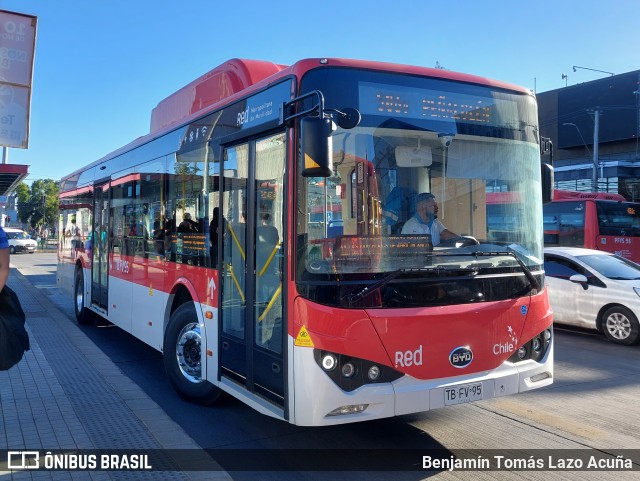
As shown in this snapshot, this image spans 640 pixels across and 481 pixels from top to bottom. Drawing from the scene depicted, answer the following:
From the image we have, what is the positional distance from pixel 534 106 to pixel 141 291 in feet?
18.1

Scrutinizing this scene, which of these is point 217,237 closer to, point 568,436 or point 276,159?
point 276,159

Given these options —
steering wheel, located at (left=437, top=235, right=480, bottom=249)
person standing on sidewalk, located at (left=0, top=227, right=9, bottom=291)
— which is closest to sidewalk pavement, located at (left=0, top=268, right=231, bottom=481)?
person standing on sidewalk, located at (left=0, top=227, right=9, bottom=291)

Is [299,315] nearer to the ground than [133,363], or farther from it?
farther from it

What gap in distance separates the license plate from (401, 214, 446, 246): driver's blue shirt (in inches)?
45.7

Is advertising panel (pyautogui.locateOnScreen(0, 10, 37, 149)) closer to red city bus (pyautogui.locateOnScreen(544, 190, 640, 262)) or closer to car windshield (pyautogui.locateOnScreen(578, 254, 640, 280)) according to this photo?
car windshield (pyautogui.locateOnScreen(578, 254, 640, 280))

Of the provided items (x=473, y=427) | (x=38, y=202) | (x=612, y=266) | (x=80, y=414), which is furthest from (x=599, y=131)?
(x=38, y=202)

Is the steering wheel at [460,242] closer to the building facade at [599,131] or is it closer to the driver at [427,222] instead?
the driver at [427,222]

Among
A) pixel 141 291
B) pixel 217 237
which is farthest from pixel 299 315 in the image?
pixel 141 291

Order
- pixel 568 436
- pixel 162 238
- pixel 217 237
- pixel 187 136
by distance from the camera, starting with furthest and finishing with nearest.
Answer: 1. pixel 162 238
2. pixel 187 136
3. pixel 217 237
4. pixel 568 436

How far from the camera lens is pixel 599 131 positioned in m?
38.2

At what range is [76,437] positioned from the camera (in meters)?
4.93

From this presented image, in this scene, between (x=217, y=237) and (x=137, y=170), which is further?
(x=137, y=170)

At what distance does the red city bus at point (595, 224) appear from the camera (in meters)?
17.8

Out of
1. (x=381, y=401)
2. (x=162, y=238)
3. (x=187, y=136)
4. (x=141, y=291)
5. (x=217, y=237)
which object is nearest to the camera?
(x=381, y=401)
